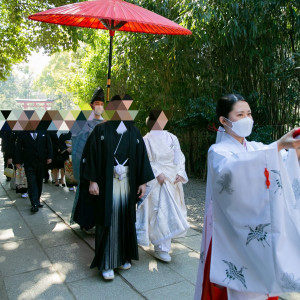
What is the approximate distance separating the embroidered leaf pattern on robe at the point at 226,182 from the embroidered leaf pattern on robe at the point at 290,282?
514 millimetres

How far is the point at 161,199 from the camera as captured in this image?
12.8 feet

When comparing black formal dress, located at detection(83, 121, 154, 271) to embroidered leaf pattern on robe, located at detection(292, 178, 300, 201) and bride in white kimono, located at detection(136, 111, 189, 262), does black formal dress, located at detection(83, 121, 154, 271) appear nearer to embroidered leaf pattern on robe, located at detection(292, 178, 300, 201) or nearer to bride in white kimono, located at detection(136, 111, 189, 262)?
bride in white kimono, located at detection(136, 111, 189, 262)

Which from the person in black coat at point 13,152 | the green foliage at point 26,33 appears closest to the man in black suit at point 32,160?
the person in black coat at point 13,152

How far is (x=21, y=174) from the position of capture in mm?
6727

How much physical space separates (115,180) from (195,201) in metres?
3.63

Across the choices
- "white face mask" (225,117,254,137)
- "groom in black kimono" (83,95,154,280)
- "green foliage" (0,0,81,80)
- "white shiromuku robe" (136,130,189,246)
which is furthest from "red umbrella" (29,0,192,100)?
"green foliage" (0,0,81,80)

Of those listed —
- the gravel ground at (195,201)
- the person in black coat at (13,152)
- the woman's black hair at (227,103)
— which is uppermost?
the woman's black hair at (227,103)

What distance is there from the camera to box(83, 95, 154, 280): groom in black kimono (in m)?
3.33

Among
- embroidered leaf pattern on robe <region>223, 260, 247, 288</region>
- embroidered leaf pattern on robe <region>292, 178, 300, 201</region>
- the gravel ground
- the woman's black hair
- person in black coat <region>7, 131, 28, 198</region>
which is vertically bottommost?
the gravel ground

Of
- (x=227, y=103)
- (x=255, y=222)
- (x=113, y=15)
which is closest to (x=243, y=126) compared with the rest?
(x=227, y=103)

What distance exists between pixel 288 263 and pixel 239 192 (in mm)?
443

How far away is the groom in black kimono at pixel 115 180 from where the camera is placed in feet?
10.9

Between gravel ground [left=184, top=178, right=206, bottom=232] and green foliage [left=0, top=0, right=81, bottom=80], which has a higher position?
green foliage [left=0, top=0, right=81, bottom=80]

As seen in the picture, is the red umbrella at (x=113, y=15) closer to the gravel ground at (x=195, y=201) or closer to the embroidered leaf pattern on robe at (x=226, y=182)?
the embroidered leaf pattern on robe at (x=226, y=182)
